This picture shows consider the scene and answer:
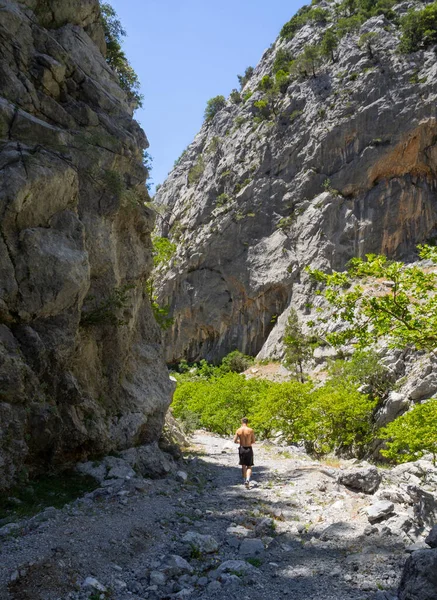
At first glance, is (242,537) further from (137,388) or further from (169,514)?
(137,388)

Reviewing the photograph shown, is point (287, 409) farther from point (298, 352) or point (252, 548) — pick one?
point (298, 352)

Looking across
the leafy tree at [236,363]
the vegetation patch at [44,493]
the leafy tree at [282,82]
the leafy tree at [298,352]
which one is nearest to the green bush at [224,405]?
the leafy tree at [298,352]

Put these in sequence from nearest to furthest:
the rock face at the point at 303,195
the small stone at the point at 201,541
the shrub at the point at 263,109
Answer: the small stone at the point at 201,541 → the rock face at the point at 303,195 → the shrub at the point at 263,109

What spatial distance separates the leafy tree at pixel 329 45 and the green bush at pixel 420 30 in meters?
8.60

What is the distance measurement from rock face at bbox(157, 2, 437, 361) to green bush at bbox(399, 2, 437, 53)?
1.61 meters

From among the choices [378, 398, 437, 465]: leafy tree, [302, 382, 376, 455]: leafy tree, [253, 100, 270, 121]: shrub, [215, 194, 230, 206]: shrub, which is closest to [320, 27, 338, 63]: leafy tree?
[253, 100, 270, 121]: shrub

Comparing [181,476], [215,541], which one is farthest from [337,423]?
[215,541]

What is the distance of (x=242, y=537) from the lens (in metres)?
7.93

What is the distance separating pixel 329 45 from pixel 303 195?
20.5 meters

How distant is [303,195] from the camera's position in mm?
53969

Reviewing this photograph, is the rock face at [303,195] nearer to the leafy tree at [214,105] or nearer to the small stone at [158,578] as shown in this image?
the leafy tree at [214,105]

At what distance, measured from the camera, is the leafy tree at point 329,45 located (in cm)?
5810

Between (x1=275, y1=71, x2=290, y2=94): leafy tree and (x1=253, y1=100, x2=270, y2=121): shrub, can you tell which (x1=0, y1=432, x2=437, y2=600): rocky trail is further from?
(x1=275, y1=71, x2=290, y2=94): leafy tree

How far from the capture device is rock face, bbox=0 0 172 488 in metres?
9.88
